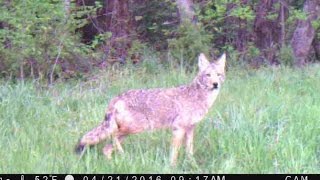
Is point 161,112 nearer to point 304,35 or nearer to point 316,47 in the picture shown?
point 304,35

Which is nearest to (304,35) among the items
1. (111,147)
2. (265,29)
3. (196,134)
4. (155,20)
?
(265,29)

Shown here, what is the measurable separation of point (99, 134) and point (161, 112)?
0.75 metres

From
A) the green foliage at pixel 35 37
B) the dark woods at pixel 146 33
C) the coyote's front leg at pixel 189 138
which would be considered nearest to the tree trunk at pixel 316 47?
the dark woods at pixel 146 33

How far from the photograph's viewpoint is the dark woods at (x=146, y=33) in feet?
41.7

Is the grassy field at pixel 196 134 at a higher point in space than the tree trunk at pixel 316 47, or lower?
lower

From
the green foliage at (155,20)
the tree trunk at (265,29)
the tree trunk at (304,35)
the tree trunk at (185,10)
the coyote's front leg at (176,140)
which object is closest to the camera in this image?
the coyote's front leg at (176,140)

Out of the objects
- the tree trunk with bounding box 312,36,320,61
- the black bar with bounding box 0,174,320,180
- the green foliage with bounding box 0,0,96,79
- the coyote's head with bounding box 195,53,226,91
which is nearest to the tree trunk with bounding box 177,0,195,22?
the green foliage with bounding box 0,0,96,79

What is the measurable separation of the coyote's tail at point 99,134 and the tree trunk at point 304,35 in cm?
941

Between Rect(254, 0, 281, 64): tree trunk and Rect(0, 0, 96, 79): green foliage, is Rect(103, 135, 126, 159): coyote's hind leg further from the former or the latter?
Rect(254, 0, 281, 64): tree trunk

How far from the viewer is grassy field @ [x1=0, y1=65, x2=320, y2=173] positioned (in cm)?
648

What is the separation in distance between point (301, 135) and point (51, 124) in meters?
3.19

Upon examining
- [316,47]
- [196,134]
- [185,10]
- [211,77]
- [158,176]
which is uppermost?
[185,10]

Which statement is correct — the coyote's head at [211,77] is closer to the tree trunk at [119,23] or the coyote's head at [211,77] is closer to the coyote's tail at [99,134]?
the coyote's tail at [99,134]

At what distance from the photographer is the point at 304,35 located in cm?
1619
